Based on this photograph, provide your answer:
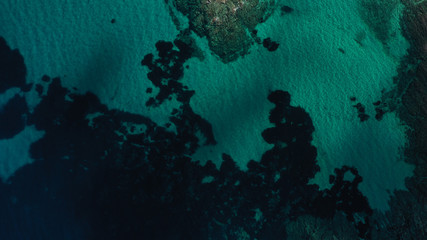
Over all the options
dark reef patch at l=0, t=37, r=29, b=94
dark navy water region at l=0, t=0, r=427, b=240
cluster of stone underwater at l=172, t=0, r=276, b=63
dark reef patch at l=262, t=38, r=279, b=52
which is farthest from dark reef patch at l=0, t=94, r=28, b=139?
dark reef patch at l=262, t=38, r=279, b=52

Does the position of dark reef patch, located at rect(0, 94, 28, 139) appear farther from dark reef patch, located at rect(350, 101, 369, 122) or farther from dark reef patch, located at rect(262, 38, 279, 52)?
dark reef patch, located at rect(350, 101, 369, 122)

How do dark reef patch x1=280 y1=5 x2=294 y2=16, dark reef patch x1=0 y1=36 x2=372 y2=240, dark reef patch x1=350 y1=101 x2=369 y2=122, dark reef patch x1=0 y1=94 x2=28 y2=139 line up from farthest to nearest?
dark reef patch x1=280 y1=5 x2=294 y2=16 → dark reef patch x1=350 y1=101 x2=369 y2=122 → dark reef patch x1=0 y1=94 x2=28 y2=139 → dark reef patch x1=0 y1=36 x2=372 y2=240

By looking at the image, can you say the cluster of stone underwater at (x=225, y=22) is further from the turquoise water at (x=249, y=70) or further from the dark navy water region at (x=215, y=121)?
the turquoise water at (x=249, y=70)

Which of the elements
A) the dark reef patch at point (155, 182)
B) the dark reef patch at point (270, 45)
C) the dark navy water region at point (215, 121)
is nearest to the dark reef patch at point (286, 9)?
the dark navy water region at point (215, 121)

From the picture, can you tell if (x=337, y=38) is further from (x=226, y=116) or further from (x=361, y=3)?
(x=226, y=116)

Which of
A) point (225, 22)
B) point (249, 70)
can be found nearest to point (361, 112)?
point (249, 70)

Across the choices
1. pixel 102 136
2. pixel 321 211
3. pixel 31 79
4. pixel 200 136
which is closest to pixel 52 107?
pixel 31 79

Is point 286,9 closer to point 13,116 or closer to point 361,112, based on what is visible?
point 361,112
